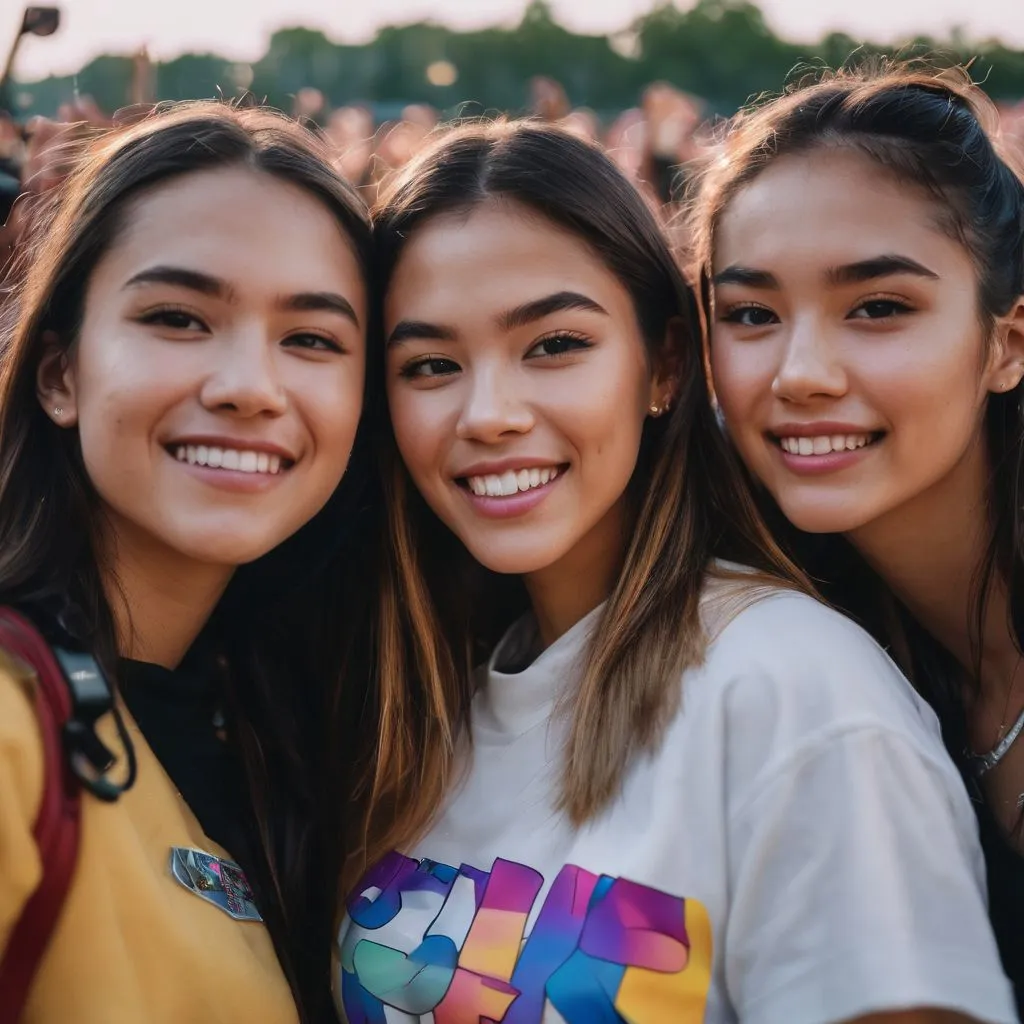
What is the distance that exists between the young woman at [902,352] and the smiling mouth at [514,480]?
36 cm

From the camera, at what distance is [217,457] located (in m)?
2.18

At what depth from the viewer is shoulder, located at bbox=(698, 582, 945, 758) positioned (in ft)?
6.10

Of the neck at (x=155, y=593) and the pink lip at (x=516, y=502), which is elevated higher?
the pink lip at (x=516, y=502)

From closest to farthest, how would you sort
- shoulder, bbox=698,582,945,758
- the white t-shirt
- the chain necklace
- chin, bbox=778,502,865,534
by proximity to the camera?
1. the white t-shirt
2. shoulder, bbox=698,582,945,758
3. chin, bbox=778,502,865,534
4. the chain necklace

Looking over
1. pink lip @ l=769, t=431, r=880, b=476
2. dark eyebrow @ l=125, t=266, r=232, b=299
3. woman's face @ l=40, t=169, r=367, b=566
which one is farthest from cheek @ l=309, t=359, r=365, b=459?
pink lip @ l=769, t=431, r=880, b=476

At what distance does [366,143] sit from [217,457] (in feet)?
6.46

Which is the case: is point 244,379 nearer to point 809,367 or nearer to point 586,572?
point 586,572

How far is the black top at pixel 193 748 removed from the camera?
2.25m

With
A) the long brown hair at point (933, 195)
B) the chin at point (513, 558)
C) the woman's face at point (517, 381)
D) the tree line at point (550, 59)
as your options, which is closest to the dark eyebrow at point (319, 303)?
the woman's face at point (517, 381)

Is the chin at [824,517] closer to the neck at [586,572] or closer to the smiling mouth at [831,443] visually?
the smiling mouth at [831,443]

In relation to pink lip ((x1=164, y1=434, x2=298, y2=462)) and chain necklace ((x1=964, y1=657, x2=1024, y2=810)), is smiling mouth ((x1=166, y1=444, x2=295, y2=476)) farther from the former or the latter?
chain necklace ((x1=964, y1=657, x2=1024, y2=810))

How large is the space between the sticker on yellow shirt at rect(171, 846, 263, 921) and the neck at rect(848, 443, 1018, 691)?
1.31 m

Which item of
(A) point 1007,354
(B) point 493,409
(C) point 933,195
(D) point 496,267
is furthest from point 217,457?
(A) point 1007,354

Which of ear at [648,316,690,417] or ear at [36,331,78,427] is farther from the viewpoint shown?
ear at [648,316,690,417]
